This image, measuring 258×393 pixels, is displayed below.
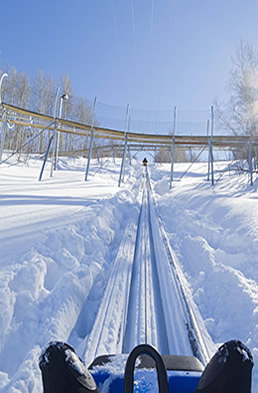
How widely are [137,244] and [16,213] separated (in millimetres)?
2484

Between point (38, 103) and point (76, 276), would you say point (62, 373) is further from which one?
point (38, 103)

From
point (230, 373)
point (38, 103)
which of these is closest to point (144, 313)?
point (230, 373)

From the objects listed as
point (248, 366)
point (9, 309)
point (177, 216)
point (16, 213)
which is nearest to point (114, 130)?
point (177, 216)

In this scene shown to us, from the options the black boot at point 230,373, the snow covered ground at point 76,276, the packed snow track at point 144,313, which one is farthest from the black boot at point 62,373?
the packed snow track at point 144,313

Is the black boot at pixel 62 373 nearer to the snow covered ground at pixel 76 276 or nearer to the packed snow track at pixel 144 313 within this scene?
the snow covered ground at pixel 76 276

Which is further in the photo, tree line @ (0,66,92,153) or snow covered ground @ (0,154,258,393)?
tree line @ (0,66,92,153)

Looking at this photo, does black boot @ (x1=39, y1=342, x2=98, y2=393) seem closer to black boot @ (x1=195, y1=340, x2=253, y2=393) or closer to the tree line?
black boot @ (x1=195, y1=340, x2=253, y2=393)

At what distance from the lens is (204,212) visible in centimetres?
606

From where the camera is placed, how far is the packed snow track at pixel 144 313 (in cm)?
173

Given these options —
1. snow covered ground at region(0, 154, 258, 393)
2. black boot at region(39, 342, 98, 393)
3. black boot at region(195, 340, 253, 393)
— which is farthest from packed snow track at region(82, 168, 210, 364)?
black boot at region(195, 340, 253, 393)

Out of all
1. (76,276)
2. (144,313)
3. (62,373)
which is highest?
(62,373)

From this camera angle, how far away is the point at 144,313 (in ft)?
6.90

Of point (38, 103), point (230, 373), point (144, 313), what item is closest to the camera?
point (230, 373)

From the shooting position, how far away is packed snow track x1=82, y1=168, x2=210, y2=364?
1.73 meters
